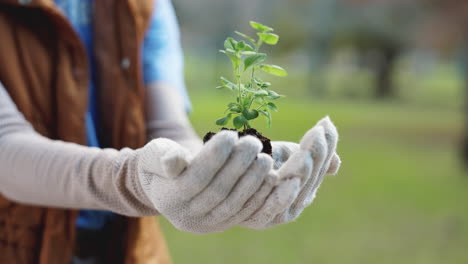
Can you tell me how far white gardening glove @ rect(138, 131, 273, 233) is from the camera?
70 cm

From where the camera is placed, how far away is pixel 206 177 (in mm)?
718

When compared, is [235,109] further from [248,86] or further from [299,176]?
[299,176]

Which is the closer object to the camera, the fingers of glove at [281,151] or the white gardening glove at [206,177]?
the white gardening glove at [206,177]

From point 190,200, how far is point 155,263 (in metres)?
0.53

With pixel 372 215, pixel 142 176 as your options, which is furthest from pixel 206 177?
pixel 372 215

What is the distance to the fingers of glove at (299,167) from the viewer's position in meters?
0.72

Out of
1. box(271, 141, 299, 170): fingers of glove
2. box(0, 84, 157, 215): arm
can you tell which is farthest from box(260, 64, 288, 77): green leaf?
box(0, 84, 157, 215): arm

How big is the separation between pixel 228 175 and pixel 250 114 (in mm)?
149

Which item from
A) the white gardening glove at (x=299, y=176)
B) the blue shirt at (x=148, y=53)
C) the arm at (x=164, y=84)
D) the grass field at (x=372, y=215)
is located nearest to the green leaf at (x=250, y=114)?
the white gardening glove at (x=299, y=176)

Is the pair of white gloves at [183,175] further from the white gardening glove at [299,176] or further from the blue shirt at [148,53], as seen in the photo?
the blue shirt at [148,53]

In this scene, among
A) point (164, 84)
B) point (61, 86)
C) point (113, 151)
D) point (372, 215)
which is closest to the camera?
point (113, 151)

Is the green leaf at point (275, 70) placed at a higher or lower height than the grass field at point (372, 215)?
higher

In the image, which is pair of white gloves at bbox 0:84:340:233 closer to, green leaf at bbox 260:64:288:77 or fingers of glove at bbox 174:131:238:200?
fingers of glove at bbox 174:131:238:200

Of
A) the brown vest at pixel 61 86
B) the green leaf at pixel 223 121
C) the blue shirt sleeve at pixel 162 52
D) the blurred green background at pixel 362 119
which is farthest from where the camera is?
the blurred green background at pixel 362 119
